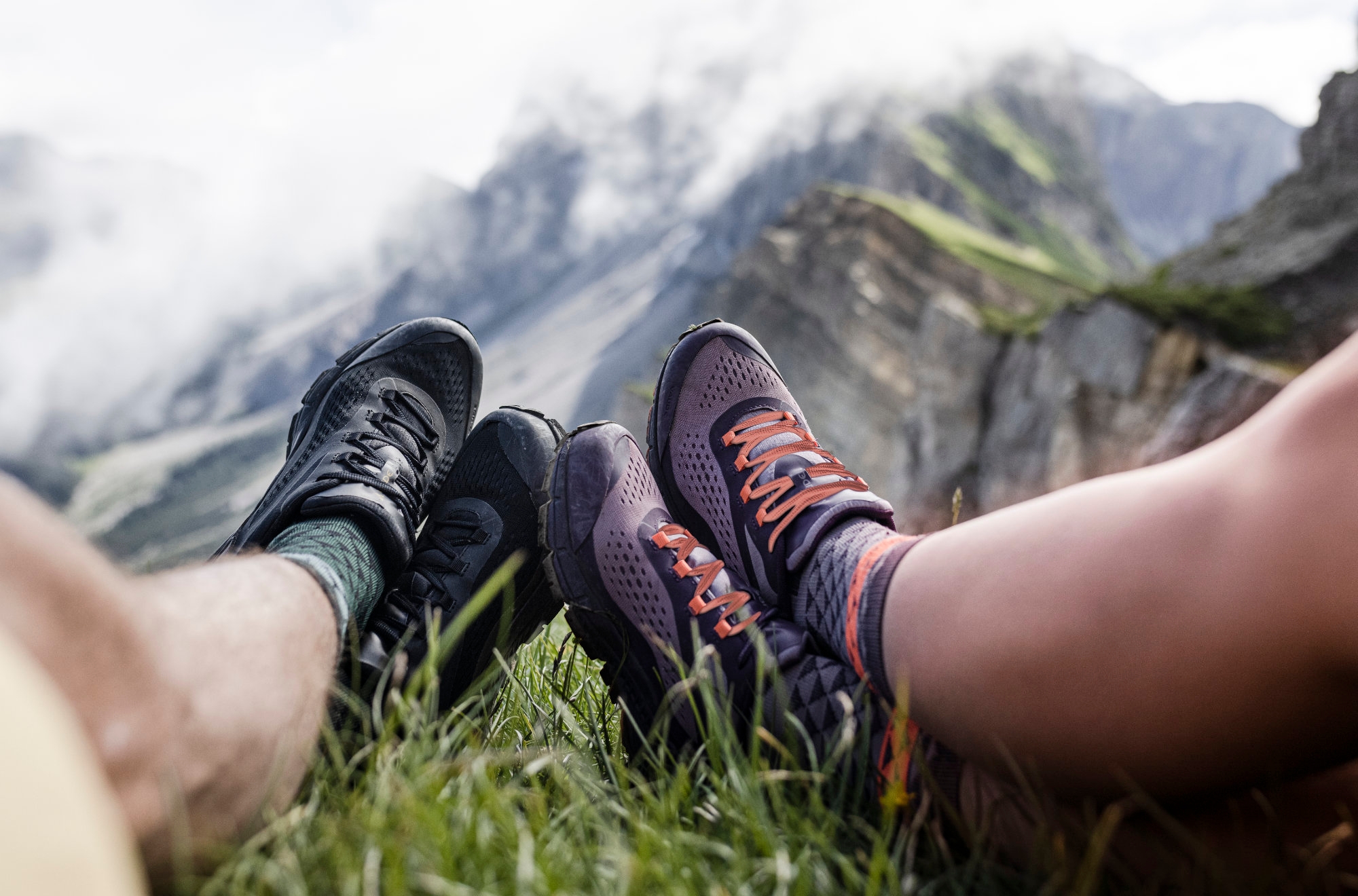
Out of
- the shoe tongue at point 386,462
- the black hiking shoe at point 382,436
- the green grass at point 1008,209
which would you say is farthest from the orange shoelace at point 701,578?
the green grass at point 1008,209

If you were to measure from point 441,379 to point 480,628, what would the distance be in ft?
3.71

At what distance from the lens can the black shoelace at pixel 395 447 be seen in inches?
71.9

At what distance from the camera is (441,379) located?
96.1 inches

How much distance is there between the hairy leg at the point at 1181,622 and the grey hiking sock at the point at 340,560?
37.2 inches

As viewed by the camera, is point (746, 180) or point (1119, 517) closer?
point (1119, 517)

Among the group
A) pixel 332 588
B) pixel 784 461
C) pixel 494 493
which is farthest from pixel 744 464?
pixel 332 588

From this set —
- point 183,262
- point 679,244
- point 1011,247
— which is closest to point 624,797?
point 1011,247

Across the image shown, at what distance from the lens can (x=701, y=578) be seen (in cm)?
154

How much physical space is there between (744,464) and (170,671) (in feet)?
4.51

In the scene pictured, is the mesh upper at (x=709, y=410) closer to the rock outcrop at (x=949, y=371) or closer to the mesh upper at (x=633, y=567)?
the mesh upper at (x=633, y=567)

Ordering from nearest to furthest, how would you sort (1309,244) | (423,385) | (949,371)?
(423,385)
(1309,244)
(949,371)

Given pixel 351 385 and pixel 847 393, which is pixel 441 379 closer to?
pixel 351 385

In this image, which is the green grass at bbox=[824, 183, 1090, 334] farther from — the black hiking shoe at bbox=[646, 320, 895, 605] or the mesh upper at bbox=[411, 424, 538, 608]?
the mesh upper at bbox=[411, 424, 538, 608]

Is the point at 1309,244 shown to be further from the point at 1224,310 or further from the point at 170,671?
the point at 170,671
